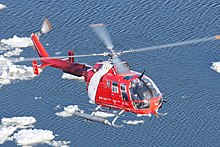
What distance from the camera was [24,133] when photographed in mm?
61500

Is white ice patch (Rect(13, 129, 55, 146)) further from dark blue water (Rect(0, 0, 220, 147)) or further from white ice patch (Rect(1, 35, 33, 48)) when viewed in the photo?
white ice patch (Rect(1, 35, 33, 48))

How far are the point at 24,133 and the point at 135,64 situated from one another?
10.4 m

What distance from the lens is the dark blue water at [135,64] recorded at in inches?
2434

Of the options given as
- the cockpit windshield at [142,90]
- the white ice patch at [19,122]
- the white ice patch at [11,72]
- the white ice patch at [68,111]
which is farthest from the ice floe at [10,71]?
the cockpit windshield at [142,90]

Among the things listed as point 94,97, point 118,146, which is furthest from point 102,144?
point 94,97

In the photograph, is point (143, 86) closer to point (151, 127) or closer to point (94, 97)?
point (94, 97)

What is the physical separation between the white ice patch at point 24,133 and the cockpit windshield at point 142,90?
15.1 meters

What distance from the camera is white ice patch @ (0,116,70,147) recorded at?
199 feet

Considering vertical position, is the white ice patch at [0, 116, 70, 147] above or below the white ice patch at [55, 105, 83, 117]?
below

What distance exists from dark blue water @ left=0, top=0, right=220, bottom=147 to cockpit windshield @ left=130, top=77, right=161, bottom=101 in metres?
14.6

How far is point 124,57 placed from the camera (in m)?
68.4

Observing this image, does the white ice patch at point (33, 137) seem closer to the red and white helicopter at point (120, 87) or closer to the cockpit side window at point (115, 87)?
the red and white helicopter at point (120, 87)

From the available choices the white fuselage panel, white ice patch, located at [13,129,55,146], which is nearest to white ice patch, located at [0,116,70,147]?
white ice patch, located at [13,129,55,146]

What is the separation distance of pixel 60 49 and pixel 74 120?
777cm
